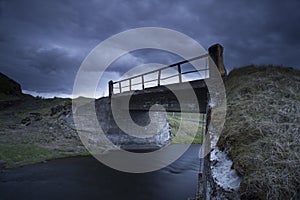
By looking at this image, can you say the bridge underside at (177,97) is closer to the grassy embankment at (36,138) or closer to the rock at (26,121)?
the grassy embankment at (36,138)

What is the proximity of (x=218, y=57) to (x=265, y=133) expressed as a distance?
20.5 feet

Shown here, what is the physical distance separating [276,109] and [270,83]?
2.21m

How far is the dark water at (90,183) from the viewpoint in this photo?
10.1 metres

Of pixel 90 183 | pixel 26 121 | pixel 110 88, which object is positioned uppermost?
pixel 110 88

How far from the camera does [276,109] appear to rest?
18.9 ft

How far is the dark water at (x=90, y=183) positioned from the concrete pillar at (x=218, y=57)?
7291mm

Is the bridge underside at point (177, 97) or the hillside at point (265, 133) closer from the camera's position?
the hillside at point (265, 133)

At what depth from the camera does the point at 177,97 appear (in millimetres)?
14695

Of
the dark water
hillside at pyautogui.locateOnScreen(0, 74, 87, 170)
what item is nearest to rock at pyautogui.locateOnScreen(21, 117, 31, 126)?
hillside at pyautogui.locateOnScreen(0, 74, 87, 170)

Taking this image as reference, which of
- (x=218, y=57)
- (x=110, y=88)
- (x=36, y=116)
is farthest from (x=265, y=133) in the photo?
(x=36, y=116)

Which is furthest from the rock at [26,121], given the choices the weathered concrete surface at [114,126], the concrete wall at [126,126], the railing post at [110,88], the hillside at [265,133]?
the hillside at [265,133]

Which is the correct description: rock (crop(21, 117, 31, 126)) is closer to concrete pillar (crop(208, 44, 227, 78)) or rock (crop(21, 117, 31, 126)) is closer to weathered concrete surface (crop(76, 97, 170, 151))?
weathered concrete surface (crop(76, 97, 170, 151))

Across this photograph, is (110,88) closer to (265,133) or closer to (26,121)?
(26,121)

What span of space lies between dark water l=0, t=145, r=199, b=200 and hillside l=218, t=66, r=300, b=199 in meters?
6.75
